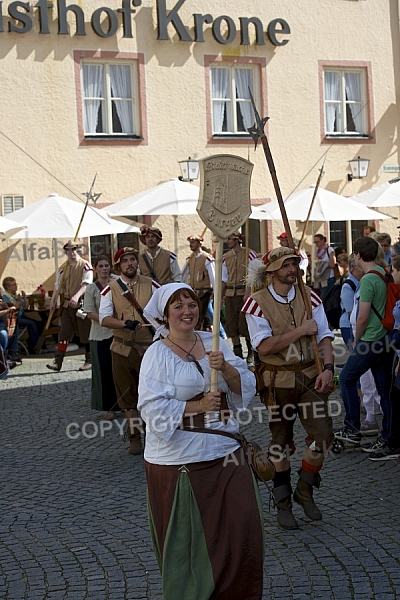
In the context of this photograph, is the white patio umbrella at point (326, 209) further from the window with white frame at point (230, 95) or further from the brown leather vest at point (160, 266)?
the brown leather vest at point (160, 266)

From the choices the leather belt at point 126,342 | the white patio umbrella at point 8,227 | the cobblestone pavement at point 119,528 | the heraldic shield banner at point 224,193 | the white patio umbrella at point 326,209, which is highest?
the white patio umbrella at point 326,209

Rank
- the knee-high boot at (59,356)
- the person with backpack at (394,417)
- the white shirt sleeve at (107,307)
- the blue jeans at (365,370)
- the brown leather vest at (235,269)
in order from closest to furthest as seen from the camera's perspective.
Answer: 1. the person with backpack at (394,417)
2. the blue jeans at (365,370)
3. the white shirt sleeve at (107,307)
4. the knee-high boot at (59,356)
5. the brown leather vest at (235,269)

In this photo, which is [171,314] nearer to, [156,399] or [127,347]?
Result: [156,399]

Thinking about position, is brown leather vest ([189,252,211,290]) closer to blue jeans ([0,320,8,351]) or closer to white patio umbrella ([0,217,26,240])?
white patio umbrella ([0,217,26,240])

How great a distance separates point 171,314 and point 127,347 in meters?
4.17

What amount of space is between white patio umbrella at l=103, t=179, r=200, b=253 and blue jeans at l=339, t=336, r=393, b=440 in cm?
832

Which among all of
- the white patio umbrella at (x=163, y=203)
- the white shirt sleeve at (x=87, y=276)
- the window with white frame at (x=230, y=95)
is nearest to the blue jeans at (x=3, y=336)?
the white shirt sleeve at (x=87, y=276)

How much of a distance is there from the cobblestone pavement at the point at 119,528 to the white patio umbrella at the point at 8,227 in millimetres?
6194

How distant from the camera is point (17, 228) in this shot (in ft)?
53.5

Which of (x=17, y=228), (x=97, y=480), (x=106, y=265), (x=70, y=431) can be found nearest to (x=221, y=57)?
(x=17, y=228)

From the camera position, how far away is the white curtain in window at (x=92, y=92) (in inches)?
792

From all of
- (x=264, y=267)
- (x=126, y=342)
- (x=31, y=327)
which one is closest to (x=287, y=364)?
(x=264, y=267)

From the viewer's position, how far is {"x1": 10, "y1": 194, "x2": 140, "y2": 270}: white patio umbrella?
1606cm

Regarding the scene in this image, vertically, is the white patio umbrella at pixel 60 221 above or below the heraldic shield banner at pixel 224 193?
above
